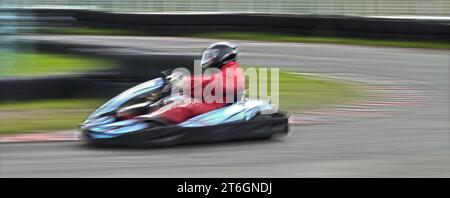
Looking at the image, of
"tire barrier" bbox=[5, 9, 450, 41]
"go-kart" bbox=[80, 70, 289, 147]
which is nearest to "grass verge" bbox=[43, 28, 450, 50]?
"tire barrier" bbox=[5, 9, 450, 41]

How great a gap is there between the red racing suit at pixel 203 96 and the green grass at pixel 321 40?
467 inches

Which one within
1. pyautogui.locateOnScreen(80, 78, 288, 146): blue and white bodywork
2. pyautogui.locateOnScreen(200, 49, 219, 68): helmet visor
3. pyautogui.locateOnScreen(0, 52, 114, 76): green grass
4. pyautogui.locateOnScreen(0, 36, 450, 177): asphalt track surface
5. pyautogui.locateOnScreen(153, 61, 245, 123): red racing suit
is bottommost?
pyautogui.locateOnScreen(0, 36, 450, 177): asphalt track surface

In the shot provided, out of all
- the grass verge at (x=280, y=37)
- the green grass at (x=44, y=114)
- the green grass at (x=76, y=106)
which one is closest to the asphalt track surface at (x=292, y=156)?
the green grass at (x=44, y=114)

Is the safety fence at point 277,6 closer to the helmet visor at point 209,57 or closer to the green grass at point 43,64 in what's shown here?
the green grass at point 43,64

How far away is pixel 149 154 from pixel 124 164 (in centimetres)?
43

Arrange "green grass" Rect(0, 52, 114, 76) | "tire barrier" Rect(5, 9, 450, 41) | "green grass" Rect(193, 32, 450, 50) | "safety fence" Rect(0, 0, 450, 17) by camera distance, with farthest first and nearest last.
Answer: "safety fence" Rect(0, 0, 450, 17), "tire barrier" Rect(5, 9, 450, 41), "green grass" Rect(193, 32, 450, 50), "green grass" Rect(0, 52, 114, 76)

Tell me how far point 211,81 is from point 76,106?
289cm

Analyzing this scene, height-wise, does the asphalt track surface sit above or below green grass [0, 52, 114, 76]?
below

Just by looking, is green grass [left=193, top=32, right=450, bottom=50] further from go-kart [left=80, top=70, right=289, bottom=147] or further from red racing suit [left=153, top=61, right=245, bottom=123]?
red racing suit [left=153, top=61, right=245, bottom=123]

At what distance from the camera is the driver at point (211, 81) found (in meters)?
6.62

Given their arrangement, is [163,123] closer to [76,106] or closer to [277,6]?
[76,106]

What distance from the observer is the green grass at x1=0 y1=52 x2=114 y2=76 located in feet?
37.0

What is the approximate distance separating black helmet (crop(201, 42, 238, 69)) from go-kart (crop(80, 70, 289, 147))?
350mm

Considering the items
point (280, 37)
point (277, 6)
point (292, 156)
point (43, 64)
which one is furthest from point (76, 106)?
point (277, 6)
